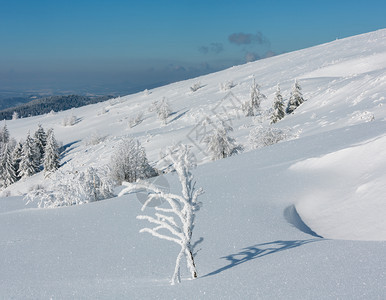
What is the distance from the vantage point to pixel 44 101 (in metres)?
196

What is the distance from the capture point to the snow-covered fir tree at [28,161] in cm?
4884

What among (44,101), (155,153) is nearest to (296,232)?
(155,153)

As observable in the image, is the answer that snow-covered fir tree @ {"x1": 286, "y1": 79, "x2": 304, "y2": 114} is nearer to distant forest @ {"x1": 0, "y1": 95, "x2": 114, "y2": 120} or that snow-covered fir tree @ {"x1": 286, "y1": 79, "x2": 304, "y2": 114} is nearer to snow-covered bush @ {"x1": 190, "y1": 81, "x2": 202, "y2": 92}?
snow-covered bush @ {"x1": 190, "y1": 81, "x2": 202, "y2": 92}

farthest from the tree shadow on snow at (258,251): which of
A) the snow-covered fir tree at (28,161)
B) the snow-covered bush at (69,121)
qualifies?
the snow-covered bush at (69,121)

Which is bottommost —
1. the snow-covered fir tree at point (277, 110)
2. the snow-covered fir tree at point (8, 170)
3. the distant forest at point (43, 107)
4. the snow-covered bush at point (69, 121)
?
the snow-covered fir tree at point (8, 170)

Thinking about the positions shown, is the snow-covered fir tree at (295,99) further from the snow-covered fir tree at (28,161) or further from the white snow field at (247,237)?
the snow-covered fir tree at (28,161)

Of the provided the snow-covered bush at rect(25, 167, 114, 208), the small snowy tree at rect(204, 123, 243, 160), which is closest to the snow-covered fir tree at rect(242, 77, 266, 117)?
the small snowy tree at rect(204, 123, 243, 160)

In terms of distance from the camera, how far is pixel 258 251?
6324 millimetres

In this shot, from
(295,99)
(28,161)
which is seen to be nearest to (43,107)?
(28,161)

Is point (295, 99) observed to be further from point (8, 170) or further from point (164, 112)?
point (8, 170)

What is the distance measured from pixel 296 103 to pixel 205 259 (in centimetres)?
3616

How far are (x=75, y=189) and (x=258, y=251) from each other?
9.59 m

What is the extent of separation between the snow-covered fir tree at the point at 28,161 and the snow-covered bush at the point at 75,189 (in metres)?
40.3

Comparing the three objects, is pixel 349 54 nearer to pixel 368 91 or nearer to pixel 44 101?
pixel 368 91
